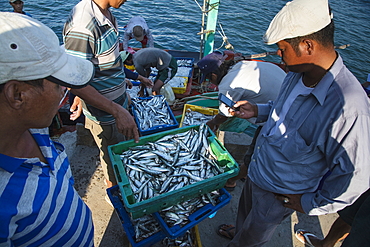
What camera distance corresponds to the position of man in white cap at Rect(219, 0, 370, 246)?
161 centimetres

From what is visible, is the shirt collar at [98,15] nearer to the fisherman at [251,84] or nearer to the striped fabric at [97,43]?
the striped fabric at [97,43]

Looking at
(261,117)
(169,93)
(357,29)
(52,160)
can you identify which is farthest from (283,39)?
(357,29)

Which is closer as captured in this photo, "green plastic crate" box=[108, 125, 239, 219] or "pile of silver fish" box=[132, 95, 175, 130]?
"green plastic crate" box=[108, 125, 239, 219]

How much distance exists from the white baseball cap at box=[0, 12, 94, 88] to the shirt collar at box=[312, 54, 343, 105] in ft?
5.73

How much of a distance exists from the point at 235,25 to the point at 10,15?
645 inches

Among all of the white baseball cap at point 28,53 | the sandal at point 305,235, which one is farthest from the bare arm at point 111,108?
the sandal at point 305,235

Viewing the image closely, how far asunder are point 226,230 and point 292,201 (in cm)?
147

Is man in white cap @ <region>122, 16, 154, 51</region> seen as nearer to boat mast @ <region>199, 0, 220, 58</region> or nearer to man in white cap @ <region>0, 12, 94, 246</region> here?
boat mast @ <region>199, 0, 220, 58</region>

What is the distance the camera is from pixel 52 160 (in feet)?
5.12

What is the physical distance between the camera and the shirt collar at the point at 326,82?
1.73 meters

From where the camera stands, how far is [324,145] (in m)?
1.76

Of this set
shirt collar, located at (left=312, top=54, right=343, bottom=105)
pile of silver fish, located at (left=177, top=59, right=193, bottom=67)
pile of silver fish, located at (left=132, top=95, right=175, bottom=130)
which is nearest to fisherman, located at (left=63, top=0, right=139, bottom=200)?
pile of silver fish, located at (left=132, top=95, right=175, bottom=130)

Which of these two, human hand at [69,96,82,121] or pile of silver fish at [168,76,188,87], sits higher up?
human hand at [69,96,82,121]

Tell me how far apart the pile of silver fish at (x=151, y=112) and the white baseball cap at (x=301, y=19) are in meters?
2.44
